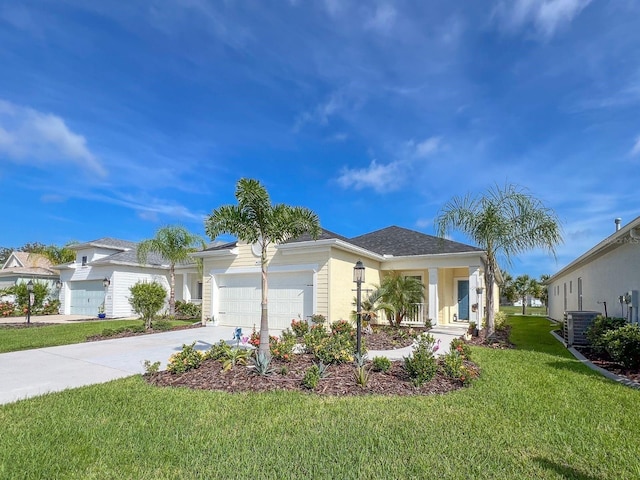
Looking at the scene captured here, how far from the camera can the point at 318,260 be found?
12922 mm

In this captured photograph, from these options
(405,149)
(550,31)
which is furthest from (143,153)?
(550,31)

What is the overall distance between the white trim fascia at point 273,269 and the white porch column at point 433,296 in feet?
17.2

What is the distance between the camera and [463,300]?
17.2 metres

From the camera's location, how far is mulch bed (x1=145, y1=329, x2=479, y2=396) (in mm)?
5582

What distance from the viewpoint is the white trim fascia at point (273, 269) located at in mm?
13062

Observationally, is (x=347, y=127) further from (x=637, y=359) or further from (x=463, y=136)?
(x=637, y=359)

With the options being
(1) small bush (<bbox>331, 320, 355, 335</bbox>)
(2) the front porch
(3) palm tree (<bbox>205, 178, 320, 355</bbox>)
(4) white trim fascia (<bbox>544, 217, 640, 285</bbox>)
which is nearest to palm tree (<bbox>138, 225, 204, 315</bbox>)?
(1) small bush (<bbox>331, 320, 355, 335</bbox>)

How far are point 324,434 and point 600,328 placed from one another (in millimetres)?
8303

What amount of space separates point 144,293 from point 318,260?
7027mm

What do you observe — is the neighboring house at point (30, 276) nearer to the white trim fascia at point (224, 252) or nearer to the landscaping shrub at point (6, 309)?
the landscaping shrub at point (6, 309)

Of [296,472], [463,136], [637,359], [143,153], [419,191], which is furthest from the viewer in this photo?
[419,191]

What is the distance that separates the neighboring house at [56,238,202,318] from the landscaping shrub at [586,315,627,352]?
1907 cm

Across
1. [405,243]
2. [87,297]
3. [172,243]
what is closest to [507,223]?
[405,243]

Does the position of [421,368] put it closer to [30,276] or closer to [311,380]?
[311,380]
